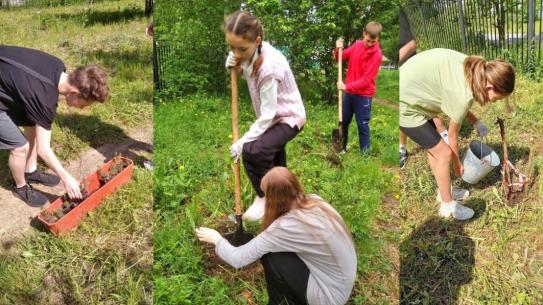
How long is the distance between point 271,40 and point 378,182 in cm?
70

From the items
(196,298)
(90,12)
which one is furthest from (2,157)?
(196,298)

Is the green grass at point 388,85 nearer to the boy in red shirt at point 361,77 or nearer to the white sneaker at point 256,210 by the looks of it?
the boy in red shirt at point 361,77

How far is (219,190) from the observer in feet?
5.85

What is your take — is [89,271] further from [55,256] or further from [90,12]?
[90,12]

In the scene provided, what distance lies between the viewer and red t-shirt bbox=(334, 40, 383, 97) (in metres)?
1.79

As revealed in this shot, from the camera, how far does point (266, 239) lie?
1.72 metres

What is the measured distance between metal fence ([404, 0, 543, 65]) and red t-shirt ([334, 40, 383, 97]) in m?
0.72

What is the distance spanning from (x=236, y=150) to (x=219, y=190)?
255 millimetres

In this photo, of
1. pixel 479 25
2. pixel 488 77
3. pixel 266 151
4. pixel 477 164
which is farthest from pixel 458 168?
pixel 266 151

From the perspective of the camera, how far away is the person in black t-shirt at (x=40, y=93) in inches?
106

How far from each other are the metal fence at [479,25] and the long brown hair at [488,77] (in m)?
0.43

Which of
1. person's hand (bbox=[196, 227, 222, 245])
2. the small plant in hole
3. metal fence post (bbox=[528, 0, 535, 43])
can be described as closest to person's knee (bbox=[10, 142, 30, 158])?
the small plant in hole

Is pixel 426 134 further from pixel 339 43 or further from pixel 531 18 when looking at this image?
pixel 531 18

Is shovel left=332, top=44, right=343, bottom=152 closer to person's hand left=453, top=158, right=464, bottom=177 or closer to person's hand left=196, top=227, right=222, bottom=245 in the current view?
person's hand left=196, top=227, right=222, bottom=245
